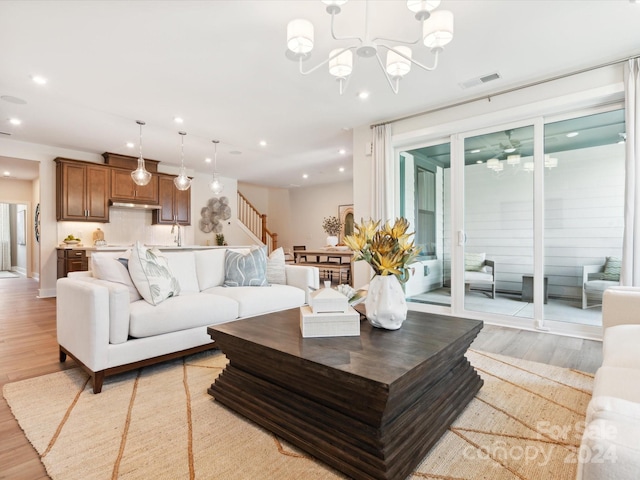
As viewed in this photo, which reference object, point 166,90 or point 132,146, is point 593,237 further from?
point 132,146

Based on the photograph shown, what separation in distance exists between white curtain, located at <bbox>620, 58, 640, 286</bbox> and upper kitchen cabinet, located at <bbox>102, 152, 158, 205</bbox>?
730 centimetres

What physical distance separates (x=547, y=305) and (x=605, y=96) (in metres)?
2.14

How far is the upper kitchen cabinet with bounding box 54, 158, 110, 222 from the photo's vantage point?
575 cm

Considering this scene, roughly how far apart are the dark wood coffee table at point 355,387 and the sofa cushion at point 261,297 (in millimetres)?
1003

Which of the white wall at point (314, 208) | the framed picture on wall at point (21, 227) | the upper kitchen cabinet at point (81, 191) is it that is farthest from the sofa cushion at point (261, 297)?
the framed picture on wall at point (21, 227)

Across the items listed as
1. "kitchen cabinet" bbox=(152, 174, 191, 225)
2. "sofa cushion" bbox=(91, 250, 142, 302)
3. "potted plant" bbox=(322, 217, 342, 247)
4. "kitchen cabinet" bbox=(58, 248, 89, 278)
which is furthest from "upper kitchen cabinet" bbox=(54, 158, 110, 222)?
"potted plant" bbox=(322, 217, 342, 247)

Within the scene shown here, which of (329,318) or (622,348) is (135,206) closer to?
(329,318)

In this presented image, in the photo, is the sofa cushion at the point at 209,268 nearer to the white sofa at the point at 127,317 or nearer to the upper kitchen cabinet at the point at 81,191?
the white sofa at the point at 127,317

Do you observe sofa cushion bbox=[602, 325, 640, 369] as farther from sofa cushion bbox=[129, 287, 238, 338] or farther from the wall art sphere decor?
the wall art sphere decor

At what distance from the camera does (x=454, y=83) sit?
355 cm

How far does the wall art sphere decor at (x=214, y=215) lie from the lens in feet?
27.1

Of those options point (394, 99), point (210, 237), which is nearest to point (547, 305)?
point (394, 99)

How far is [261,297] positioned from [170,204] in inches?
196

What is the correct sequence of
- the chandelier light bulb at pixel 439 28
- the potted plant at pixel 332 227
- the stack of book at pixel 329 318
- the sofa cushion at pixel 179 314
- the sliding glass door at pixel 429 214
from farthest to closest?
the potted plant at pixel 332 227 < the sliding glass door at pixel 429 214 < the sofa cushion at pixel 179 314 < the chandelier light bulb at pixel 439 28 < the stack of book at pixel 329 318
